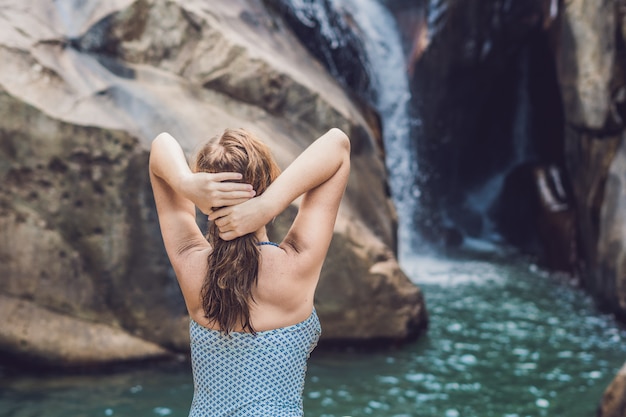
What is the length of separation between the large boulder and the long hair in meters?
3.39

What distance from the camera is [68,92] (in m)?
5.12

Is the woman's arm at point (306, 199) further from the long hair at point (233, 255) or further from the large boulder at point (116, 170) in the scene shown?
the large boulder at point (116, 170)

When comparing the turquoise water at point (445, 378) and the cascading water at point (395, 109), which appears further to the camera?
the cascading water at point (395, 109)

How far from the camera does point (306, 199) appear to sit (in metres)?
1.88

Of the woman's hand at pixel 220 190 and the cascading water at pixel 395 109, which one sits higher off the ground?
the cascading water at pixel 395 109

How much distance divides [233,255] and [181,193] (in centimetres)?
25

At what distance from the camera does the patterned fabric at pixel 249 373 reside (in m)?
1.71

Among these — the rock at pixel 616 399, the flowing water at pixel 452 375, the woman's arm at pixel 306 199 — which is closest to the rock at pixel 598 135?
the flowing water at pixel 452 375

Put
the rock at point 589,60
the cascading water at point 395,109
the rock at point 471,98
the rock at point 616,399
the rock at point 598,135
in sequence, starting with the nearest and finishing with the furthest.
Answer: the rock at point 616,399, the rock at point 598,135, the rock at point 589,60, the rock at point 471,98, the cascading water at point 395,109

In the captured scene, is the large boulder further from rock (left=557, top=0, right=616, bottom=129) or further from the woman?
the woman

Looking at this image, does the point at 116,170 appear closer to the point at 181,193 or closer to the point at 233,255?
the point at 181,193

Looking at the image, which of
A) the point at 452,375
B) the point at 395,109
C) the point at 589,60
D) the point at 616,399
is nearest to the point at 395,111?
the point at 395,109

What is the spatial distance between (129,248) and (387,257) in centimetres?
211

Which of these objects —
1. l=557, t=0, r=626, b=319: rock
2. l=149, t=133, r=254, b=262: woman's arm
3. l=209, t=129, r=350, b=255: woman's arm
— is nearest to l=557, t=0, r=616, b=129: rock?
l=557, t=0, r=626, b=319: rock
